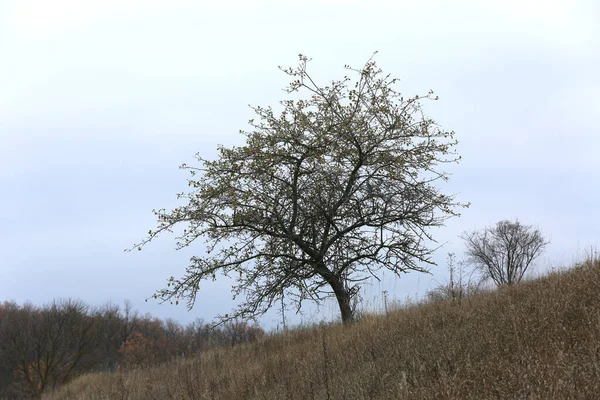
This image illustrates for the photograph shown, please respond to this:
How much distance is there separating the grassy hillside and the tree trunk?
270 centimetres

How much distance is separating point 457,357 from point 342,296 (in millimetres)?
6649

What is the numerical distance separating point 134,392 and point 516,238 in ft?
149

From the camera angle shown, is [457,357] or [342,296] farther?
[342,296]

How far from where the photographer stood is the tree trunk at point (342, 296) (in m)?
11.6

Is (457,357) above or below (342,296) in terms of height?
below

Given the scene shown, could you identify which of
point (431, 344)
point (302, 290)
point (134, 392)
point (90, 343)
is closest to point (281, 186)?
point (302, 290)

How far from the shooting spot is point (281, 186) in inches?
456

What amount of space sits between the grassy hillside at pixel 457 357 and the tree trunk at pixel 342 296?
270 centimetres

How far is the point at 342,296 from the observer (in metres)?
11.7

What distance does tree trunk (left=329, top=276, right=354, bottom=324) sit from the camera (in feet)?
38.1

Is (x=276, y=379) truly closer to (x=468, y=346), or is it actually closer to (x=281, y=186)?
(x=468, y=346)

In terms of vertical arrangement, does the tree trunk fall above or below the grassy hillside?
above

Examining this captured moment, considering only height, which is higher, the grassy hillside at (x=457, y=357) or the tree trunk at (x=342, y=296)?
the tree trunk at (x=342, y=296)

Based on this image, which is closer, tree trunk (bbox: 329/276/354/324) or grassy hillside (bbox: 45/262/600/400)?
grassy hillside (bbox: 45/262/600/400)
